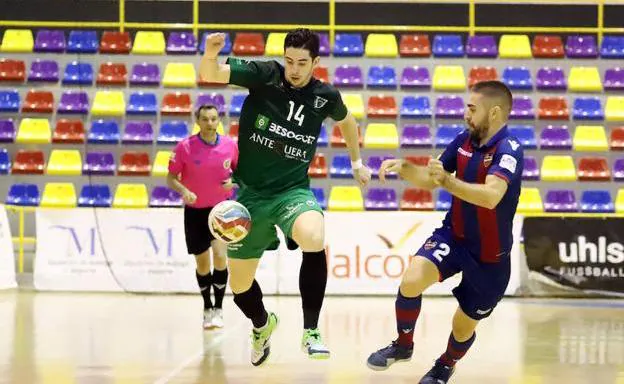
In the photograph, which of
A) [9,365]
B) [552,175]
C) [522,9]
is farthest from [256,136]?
[522,9]

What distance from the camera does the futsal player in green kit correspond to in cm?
584

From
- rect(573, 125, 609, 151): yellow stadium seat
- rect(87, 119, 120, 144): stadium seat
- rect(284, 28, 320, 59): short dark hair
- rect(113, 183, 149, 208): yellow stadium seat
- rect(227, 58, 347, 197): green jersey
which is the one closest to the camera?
rect(284, 28, 320, 59): short dark hair

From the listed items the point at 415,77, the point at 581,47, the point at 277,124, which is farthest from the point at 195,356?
the point at 581,47

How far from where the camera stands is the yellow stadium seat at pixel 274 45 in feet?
50.4

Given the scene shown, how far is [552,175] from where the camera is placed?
47.8 feet

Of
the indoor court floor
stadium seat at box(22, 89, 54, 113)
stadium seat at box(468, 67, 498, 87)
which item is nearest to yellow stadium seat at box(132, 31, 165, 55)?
stadium seat at box(22, 89, 54, 113)

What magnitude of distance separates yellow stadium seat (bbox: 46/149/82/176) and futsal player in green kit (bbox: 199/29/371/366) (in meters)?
8.82

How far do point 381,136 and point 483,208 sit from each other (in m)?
9.25

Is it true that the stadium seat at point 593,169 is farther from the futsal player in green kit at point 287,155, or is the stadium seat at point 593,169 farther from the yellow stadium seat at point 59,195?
the futsal player in green kit at point 287,155

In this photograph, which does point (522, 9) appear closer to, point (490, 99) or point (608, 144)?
point (608, 144)

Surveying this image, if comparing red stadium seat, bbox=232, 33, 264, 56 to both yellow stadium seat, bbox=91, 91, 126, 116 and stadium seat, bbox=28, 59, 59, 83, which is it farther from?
stadium seat, bbox=28, 59, 59, 83

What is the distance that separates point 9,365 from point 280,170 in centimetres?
230

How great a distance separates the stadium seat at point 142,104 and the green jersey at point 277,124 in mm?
9185

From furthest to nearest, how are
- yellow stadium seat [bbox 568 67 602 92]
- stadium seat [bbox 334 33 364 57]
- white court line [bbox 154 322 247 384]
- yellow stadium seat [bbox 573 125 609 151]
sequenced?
stadium seat [bbox 334 33 364 57]
yellow stadium seat [bbox 568 67 602 92]
yellow stadium seat [bbox 573 125 609 151]
white court line [bbox 154 322 247 384]
